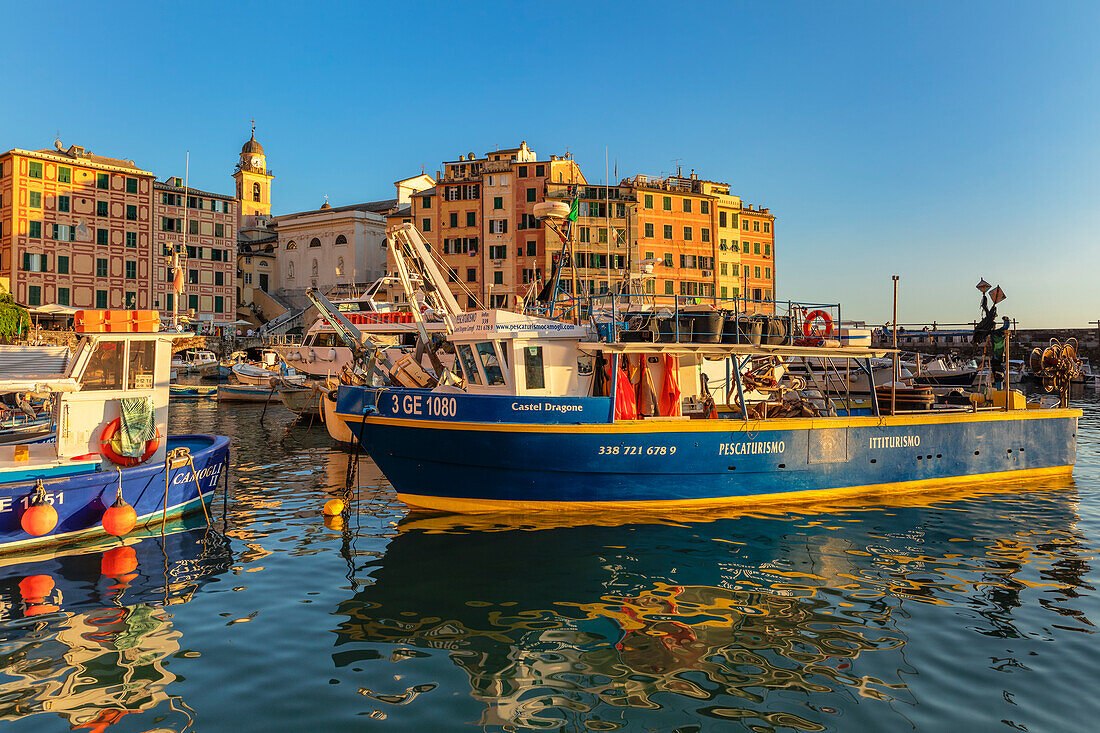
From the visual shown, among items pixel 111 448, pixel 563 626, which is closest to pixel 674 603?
pixel 563 626

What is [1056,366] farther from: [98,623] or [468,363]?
[98,623]

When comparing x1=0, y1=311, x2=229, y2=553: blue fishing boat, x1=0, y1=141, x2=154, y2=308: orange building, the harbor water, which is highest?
x1=0, y1=141, x2=154, y2=308: orange building

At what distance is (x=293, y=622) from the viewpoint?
28.7 feet

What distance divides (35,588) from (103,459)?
3424mm

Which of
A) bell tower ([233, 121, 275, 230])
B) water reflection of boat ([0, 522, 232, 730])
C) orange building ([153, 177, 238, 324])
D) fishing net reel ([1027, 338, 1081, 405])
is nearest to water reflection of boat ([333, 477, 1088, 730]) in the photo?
water reflection of boat ([0, 522, 232, 730])

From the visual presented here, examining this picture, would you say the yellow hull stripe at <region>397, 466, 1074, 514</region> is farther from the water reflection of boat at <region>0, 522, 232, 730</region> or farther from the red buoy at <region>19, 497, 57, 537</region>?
the red buoy at <region>19, 497, 57, 537</region>

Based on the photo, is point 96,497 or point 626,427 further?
point 626,427

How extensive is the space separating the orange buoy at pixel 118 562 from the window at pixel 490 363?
21.8 ft

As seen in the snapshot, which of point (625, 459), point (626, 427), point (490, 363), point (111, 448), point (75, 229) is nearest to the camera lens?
point (111, 448)

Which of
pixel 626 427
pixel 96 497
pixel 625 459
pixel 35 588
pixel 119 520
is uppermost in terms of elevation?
pixel 626 427

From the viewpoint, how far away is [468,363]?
583 inches

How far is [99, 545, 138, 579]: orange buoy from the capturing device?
1048 cm

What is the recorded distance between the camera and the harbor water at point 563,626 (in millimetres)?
6668

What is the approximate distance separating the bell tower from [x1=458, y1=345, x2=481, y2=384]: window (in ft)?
317
